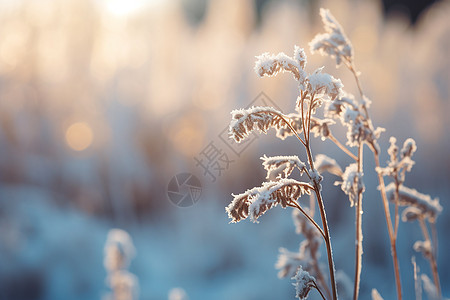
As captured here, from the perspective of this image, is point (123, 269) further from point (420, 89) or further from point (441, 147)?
point (420, 89)

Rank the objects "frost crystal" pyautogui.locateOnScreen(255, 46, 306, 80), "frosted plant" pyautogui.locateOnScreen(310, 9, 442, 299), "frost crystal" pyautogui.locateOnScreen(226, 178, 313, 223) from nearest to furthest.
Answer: "frost crystal" pyautogui.locateOnScreen(226, 178, 313, 223), "frost crystal" pyautogui.locateOnScreen(255, 46, 306, 80), "frosted plant" pyautogui.locateOnScreen(310, 9, 442, 299)

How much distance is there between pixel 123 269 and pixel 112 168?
7.57m

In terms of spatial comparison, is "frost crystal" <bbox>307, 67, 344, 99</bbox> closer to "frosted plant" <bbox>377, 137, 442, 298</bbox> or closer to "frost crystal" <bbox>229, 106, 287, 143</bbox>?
"frost crystal" <bbox>229, 106, 287, 143</bbox>

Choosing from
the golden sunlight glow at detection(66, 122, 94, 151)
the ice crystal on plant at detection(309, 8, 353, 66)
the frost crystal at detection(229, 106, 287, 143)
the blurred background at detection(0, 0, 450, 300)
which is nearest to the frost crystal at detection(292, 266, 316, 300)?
the frost crystal at detection(229, 106, 287, 143)

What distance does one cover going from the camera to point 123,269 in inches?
210

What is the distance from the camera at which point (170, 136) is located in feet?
41.8

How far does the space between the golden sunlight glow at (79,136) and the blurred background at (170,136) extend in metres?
0.05

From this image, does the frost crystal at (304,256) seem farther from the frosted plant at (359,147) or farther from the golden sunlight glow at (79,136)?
the golden sunlight glow at (79,136)

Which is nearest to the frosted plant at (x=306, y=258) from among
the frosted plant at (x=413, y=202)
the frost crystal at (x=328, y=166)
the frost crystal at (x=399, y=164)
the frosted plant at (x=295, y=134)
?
the frost crystal at (x=328, y=166)

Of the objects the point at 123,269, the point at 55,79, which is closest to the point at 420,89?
the point at 123,269

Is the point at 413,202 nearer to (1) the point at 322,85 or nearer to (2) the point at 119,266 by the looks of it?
(1) the point at 322,85

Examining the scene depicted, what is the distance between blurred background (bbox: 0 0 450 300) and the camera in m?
9.93

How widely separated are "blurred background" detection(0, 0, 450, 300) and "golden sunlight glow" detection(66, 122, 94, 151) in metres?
0.05

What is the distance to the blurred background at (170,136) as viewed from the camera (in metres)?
9.93
